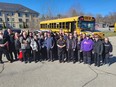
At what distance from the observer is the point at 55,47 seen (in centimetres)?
995

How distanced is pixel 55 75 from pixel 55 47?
2956 millimetres

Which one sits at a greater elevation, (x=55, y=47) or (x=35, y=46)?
(x=35, y=46)

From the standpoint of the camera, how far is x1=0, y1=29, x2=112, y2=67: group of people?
8791 millimetres

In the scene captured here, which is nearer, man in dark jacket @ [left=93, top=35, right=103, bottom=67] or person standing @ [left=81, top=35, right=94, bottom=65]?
man in dark jacket @ [left=93, top=35, right=103, bottom=67]

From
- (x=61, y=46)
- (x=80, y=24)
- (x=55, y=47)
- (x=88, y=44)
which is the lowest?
(x=55, y=47)

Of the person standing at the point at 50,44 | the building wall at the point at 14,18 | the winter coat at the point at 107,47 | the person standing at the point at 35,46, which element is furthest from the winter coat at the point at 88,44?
the building wall at the point at 14,18

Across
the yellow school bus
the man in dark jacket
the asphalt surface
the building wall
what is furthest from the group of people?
the building wall

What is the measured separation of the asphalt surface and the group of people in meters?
0.52

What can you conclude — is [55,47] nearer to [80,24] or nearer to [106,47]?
[106,47]

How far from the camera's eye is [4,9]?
84.3 meters

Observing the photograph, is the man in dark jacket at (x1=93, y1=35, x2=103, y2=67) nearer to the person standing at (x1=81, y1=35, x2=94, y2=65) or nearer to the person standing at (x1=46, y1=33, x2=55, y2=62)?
the person standing at (x1=81, y1=35, x2=94, y2=65)

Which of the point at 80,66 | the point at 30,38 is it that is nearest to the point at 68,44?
the point at 80,66

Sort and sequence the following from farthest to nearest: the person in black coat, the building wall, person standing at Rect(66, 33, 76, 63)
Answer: the building wall < person standing at Rect(66, 33, 76, 63) < the person in black coat

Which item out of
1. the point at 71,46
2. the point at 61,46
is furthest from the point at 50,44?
the point at 71,46
